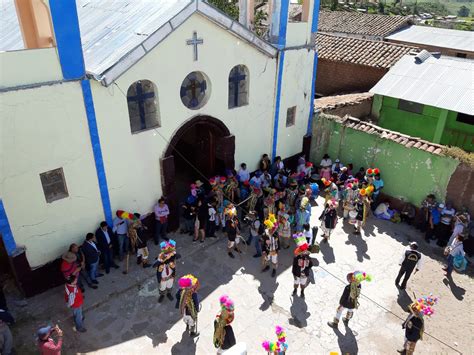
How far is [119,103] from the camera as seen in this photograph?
8.31 metres

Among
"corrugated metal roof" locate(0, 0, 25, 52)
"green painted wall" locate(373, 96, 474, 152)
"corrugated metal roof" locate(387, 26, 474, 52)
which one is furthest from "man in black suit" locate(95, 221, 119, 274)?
"corrugated metal roof" locate(387, 26, 474, 52)

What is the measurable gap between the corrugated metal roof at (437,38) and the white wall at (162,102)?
826 inches

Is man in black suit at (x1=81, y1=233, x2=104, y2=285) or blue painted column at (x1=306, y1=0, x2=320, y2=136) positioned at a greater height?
blue painted column at (x1=306, y1=0, x2=320, y2=136)

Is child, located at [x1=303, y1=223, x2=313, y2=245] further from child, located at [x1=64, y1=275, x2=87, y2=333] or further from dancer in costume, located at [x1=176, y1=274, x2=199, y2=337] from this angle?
child, located at [x1=64, y1=275, x2=87, y2=333]

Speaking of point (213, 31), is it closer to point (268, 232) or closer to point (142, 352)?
point (268, 232)

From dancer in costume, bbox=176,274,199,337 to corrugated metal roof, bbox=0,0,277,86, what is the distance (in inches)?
166

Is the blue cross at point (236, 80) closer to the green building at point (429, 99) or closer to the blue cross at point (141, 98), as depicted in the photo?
the blue cross at point (141, 98)

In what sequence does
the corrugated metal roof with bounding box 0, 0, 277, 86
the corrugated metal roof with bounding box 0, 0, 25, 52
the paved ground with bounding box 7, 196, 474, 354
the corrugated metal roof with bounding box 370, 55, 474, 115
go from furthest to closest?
the corrugated metal roof with bounding box 370, 55, 474, 115 → the corrugated metal roof with bounding box 0, 0, 25, 52 → the corrugated metal roof with bounding box 0, 0, 277, 86 → the paved ground with bounding box 7, 196, 474, 354

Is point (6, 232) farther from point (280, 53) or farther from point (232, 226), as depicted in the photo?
point (280, 53)

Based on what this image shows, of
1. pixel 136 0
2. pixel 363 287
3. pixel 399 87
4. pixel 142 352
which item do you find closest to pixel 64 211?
pixel 142 352

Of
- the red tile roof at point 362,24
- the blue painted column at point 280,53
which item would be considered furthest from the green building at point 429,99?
the red tile roof at point 362,24

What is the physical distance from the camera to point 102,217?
8938 millimetres

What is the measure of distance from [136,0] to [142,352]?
8840 millimetres

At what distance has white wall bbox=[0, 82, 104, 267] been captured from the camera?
704 cm
